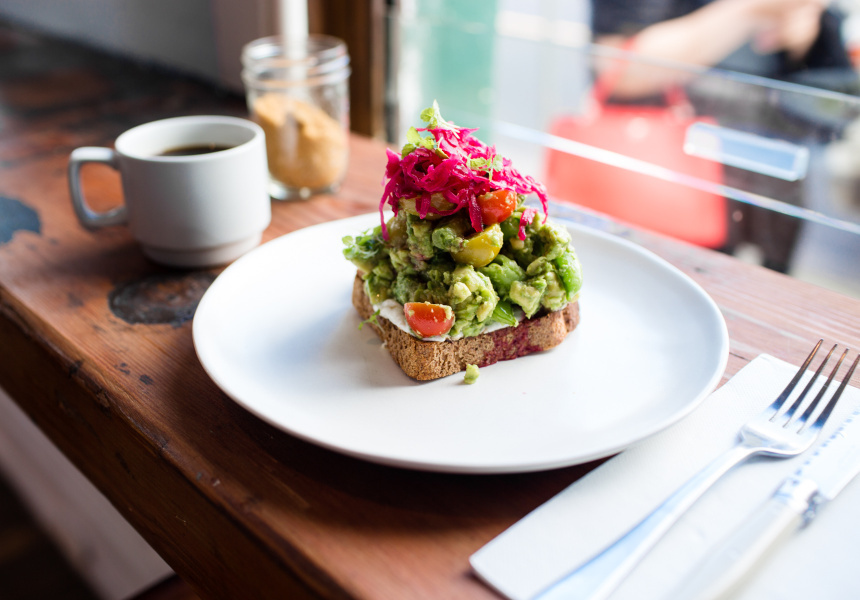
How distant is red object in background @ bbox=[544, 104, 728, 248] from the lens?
2209 millimetres

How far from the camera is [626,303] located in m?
1.12

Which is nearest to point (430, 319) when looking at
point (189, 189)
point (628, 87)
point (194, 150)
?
point (189, 189)

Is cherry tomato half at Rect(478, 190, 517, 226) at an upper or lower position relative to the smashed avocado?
upper

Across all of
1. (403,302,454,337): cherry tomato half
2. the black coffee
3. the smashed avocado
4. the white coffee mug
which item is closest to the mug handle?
the white coffee mug

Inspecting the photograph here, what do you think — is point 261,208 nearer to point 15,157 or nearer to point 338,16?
point 15,157

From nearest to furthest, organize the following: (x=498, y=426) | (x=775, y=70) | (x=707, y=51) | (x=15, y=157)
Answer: (x=498, y=426) → (x=15, y=157) → (x=775, y=70) → (x=707, y=51)

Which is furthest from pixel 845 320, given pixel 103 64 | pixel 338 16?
pixel 103 64

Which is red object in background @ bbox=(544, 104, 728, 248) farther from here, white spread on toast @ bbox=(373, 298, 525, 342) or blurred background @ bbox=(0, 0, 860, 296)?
white spread on toast @ bbox=(373, 298, 525, 342)

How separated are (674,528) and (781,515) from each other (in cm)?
11

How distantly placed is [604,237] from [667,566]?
71 cm

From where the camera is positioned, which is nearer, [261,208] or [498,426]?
[498,426]

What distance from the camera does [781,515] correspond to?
2.35ft

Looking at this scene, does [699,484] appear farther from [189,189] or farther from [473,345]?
[189,189]

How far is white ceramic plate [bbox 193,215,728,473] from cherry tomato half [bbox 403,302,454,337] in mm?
77
